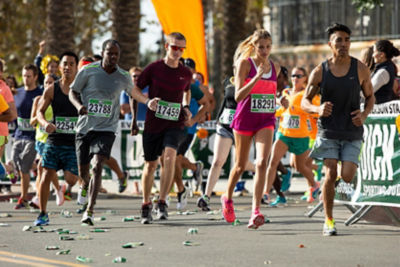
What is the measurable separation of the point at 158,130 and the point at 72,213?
200 centimetres

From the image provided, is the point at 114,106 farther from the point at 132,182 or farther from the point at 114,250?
the point at 132,182

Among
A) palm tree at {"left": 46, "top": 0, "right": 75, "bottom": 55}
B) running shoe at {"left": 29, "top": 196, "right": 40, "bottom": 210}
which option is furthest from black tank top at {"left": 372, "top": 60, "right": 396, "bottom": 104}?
palm tree at {"left": 46, "top": 0, "right": 75, "bottom": 55}

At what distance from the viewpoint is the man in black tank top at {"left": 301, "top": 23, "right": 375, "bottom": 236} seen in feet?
33.3

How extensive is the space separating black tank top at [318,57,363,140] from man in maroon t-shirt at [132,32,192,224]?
2352 mm

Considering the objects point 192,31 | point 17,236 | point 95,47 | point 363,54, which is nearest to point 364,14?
point 95,47

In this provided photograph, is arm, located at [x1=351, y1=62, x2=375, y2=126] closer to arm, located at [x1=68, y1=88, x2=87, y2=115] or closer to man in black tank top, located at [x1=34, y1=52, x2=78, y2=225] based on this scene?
arm, located at [x1=68, y1=88, x2=87, y2=115]

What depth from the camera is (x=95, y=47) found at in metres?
46.8

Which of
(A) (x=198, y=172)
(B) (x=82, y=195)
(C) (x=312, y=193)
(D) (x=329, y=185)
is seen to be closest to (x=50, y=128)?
(B) (x=82, y=195)

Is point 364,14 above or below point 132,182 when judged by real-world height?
above

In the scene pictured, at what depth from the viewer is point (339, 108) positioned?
33.4 ft

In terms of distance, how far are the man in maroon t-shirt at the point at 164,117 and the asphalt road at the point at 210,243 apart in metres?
0.52

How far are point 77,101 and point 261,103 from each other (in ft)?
7.13

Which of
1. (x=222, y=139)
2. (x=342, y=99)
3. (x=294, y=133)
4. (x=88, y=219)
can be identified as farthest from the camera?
(x=294, y=133)

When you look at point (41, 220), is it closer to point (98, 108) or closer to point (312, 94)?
point (98, 108)
